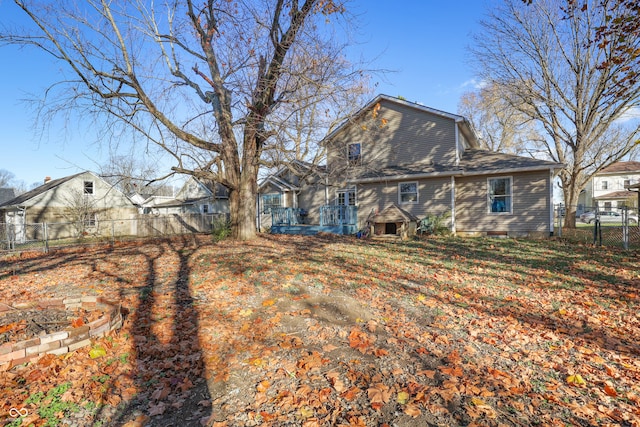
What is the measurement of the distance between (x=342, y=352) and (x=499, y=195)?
45.3 feet

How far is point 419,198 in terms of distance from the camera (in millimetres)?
16109

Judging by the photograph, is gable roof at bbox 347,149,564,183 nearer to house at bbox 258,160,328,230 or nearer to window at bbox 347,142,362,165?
window at bbox 347,142,362,165

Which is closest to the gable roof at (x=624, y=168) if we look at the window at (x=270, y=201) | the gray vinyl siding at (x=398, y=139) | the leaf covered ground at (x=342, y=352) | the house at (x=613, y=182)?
the house at (x=613, y=182)

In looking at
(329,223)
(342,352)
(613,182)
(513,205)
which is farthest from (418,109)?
(613,182)

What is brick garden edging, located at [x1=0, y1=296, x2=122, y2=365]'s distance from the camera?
3205 mm

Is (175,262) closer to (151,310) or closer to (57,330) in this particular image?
(151,310)

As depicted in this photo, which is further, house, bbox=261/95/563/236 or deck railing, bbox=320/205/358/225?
deck railing, bbox=320/205/358/225

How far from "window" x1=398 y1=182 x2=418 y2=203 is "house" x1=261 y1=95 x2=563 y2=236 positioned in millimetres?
51

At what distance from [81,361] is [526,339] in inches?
202

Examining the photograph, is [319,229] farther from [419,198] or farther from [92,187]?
[92,187]

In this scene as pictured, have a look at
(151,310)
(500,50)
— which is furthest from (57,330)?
(500,50)

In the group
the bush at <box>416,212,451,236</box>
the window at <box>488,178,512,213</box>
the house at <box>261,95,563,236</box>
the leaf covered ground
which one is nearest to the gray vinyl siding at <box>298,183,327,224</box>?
the house at <box>261,95,563,236</box>

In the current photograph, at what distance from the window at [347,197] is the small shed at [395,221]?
363 centimetres

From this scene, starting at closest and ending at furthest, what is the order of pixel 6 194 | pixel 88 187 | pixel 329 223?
pixel 329 223
pixel 88 187
pixel 6 194
